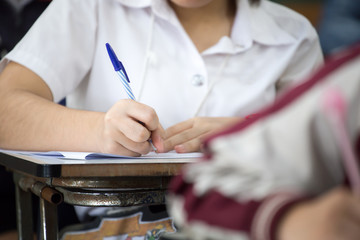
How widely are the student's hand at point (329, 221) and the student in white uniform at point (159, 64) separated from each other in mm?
535

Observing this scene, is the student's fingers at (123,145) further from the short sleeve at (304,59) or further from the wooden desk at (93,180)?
the short sleeve at (304,59)

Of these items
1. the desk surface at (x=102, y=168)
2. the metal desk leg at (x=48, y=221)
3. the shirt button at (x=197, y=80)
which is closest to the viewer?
the desk surface at (x=102, y=168)

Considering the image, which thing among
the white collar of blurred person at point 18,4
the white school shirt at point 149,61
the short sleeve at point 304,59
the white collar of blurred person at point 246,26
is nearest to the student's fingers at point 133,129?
the white school shirt at point 149,61

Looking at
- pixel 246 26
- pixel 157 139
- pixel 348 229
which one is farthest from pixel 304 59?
pixel 348 229

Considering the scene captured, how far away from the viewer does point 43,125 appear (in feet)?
2.56

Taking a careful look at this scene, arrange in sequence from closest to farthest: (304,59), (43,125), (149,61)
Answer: (43,125), (149,61), (304,59)

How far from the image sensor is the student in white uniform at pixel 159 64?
2.68ft

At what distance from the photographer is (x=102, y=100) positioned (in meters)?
1.02

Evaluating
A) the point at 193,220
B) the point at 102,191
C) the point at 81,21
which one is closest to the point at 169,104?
the point at 81,21

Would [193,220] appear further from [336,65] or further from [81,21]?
[81,21]

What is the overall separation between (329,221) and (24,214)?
78 centimetres

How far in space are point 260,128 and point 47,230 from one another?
1.51ft

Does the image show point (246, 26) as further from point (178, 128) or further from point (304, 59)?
point (178, 128)

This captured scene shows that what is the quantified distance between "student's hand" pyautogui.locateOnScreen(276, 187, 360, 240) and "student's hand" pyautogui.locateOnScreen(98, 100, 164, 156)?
0.43 m
